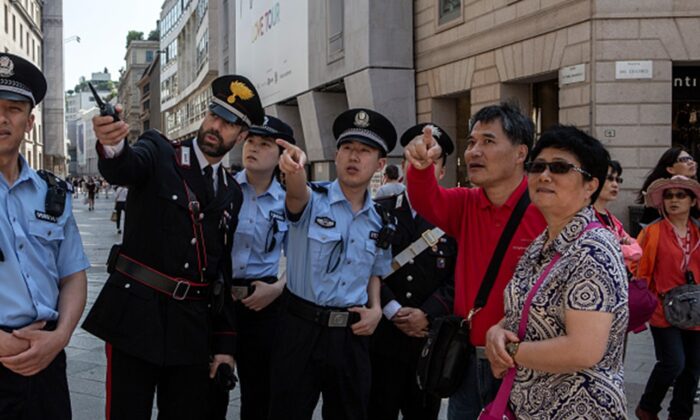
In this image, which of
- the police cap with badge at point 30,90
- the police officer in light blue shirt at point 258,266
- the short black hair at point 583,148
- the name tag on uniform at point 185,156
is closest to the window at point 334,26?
the police officer in light blue shirt at point 258,266

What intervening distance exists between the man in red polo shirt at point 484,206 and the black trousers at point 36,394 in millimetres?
1895

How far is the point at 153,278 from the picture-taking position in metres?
3.66

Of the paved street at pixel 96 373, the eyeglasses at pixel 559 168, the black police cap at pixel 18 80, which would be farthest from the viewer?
the paved street at pixel 96 373

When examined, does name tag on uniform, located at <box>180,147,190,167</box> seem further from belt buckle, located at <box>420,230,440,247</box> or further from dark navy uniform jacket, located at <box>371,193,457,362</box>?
belt buckle, located at <box>420,230,440,247</box>

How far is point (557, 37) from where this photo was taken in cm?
1389

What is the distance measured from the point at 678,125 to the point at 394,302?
1127 centimetres

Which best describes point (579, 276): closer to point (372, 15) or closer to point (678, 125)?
point (678, 125)

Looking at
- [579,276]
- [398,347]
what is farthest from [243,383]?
[579,276]

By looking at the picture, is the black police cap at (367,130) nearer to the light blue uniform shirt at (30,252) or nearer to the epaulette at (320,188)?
the epaulette at (320,188)

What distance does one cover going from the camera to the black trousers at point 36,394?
2.93 meters

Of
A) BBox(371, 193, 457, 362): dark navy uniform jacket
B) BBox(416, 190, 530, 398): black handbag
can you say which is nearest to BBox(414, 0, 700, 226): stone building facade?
BBox(371, 193, 457, 362): dark navy uniform jacket

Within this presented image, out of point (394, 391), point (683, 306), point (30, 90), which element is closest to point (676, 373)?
point (683, 306)

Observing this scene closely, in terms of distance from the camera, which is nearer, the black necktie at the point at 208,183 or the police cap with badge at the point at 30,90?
the police cap with badge at the point at 30,90

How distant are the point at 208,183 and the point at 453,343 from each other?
61.8 inches
